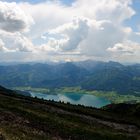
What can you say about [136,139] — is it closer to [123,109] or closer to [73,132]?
[73,132]

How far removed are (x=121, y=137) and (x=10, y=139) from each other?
28731 mm

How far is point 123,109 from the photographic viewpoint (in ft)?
414

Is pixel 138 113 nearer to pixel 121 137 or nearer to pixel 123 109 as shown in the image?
pixel 123 109

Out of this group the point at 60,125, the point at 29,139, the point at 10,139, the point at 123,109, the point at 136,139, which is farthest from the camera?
the point at 123,109

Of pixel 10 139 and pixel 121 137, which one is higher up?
pixel 10 139

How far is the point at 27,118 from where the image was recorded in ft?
162

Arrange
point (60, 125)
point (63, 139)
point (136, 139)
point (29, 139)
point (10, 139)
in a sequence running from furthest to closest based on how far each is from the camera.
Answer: point (136, 139), point (60, 125), point (63, 139), point (29, 139), point (10, 139)

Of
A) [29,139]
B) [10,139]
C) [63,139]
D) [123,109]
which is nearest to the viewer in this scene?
[10,139]

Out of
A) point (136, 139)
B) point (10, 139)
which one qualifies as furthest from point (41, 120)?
point (10, 139)

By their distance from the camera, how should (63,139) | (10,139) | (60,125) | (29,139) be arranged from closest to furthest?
(10,139)
(29,139)
(63,139)
(60,125)

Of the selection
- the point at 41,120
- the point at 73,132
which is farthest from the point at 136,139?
the point at 41,120

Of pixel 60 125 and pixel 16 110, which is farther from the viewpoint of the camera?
pixel 16 110

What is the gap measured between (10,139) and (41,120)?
23.5m

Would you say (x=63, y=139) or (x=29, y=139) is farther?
(x=63, y=139)
